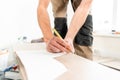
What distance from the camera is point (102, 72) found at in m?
0.61

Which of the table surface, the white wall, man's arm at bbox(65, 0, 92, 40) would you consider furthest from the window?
the table surface

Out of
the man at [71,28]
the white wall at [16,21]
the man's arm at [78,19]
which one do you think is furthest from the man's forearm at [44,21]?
the white wall at [16,21]

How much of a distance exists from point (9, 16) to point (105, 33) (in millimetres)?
1116

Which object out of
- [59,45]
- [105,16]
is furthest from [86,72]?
[105,16]

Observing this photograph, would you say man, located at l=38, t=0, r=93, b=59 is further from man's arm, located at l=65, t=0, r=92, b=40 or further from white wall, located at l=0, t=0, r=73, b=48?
→ white wall, located at l=0, t=0, r=73, b=48

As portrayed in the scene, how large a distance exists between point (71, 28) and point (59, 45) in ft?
0.36

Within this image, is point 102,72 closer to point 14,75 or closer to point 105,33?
point 14,75

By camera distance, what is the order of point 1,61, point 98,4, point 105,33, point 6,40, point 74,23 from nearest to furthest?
1. point 74,23
2. point 1,61
3. point 6,40
4. point 105,33
5. point 98,4

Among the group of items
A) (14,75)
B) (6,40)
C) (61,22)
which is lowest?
(14,75)

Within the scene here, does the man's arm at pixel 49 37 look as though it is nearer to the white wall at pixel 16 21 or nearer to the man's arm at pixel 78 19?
the man's arm at pixel 78 19

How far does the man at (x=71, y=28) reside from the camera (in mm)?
959

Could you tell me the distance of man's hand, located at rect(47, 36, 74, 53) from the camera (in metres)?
0.93

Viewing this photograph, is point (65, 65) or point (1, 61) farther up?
point (65, 65)

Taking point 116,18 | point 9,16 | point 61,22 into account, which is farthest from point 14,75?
point 116,18
